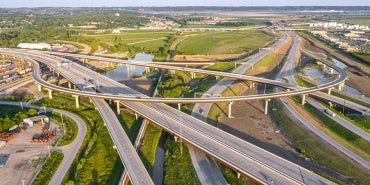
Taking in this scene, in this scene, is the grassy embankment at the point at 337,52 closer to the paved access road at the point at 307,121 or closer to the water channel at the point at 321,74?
the water channel at the point at 321,74

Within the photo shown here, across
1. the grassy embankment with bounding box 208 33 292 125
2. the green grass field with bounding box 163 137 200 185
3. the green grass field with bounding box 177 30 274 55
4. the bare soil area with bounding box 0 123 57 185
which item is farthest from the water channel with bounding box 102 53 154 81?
the green grass field with bounding box 163 137 200 185

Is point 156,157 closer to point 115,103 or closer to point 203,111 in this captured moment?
point 203,111

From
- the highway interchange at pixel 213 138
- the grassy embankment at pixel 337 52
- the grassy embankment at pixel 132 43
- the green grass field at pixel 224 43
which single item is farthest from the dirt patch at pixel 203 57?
the highway interchange at pixel 213 138

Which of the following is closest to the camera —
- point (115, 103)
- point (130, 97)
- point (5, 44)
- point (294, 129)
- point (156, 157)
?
point (156, 157)

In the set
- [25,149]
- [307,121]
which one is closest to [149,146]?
[25,149]

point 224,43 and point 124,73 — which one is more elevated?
point 224,43

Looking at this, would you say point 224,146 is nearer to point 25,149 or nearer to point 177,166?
point 177,166

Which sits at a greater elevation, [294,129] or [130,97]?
[130,97]

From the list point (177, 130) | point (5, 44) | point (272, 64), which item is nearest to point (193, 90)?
point (177, 130)
